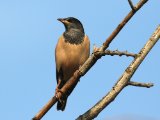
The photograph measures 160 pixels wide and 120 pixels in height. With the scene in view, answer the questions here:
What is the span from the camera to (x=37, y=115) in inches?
203

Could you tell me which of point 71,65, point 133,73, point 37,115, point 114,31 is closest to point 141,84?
point 133,73

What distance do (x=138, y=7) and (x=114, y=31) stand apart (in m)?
0.37

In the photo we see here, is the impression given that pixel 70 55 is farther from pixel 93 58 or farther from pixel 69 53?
pixel 93 58

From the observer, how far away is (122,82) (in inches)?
196

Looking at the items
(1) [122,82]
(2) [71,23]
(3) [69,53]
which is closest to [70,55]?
(3) [69,53]

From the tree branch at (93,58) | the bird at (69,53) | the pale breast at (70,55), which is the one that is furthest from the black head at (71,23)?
the tree branch at (93,58)

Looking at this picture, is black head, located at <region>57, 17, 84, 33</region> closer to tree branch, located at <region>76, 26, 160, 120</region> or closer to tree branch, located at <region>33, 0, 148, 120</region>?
tree branch, located at <region>33, 0, 148, 120</region>

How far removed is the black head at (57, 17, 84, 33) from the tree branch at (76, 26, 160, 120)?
5805 millimetres

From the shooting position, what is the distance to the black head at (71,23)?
10812mm

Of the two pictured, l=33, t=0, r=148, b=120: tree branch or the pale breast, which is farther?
the pale breast

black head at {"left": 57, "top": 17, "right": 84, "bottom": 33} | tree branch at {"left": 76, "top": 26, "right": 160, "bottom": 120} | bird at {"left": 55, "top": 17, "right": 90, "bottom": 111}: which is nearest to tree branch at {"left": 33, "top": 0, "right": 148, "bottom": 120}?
tree branch at {"left": 76, "top": 26, "right": 160, "bottom": 120}

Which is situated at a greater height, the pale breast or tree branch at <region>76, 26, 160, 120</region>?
tree branch at <region>76, 26, 160, 120</region>

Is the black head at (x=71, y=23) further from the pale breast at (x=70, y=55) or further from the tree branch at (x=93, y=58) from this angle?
the tree branch at (x=93, y=58)

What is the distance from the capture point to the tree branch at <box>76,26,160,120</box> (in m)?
4.91
